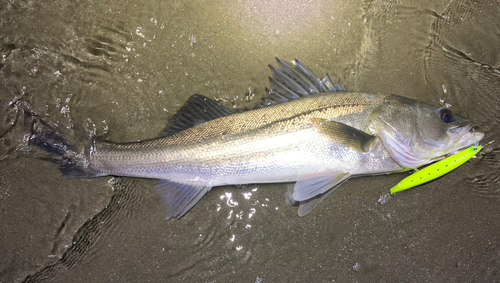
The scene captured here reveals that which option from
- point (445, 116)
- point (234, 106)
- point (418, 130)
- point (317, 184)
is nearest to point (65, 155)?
point (234, 106)

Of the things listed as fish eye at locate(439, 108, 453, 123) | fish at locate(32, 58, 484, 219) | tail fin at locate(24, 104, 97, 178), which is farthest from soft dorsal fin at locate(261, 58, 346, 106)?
tail fin at locate(24, 104, 97, 178)

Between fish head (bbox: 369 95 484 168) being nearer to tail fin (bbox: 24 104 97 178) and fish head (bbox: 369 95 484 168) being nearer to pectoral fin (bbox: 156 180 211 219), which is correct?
pectoral fin (bbox: 156 180 211 219)

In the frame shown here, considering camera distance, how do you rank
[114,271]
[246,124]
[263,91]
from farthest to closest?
[263,91] → [114,271] → [246,124]

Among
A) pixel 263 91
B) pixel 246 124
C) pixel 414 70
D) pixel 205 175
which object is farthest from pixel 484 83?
pixel 205 175

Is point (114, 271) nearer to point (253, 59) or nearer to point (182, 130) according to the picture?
point (182, 130)

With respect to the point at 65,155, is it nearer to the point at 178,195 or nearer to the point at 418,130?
the point at 178,195

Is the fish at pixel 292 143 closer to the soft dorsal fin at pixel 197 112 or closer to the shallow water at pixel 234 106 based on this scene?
the soft dorsal fin at pixel 197 112

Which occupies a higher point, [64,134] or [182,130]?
[182,130]
